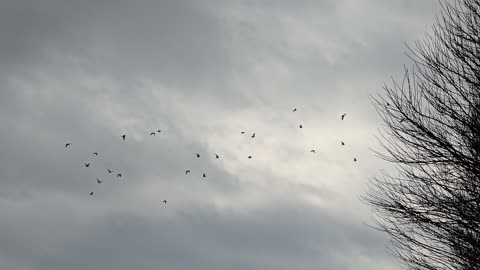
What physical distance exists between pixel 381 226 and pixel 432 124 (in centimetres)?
228

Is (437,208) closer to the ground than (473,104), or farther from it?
closer to the ground

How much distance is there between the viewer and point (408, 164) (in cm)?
1031

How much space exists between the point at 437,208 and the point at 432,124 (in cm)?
144

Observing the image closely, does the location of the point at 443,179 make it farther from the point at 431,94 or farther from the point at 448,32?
the point at 448,32

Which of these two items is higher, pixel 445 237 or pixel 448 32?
pixel 448 32

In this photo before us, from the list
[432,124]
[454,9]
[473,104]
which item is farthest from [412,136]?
[454,9]

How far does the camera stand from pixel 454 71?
1023 centimetres

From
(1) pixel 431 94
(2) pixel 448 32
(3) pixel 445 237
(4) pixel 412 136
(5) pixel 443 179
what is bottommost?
(3) pixel 445 237

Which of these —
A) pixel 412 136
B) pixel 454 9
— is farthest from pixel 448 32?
pixel 412 136

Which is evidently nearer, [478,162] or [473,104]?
[478,162]

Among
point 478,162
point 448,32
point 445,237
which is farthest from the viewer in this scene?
point 448,32

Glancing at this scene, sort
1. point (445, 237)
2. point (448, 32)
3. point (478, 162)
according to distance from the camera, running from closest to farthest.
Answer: point (478, 162), point (445, 237), point (448, 32)

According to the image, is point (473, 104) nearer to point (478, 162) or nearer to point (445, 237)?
point (478, 162)

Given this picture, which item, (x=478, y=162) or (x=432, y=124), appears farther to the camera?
(x=432, y=124)
